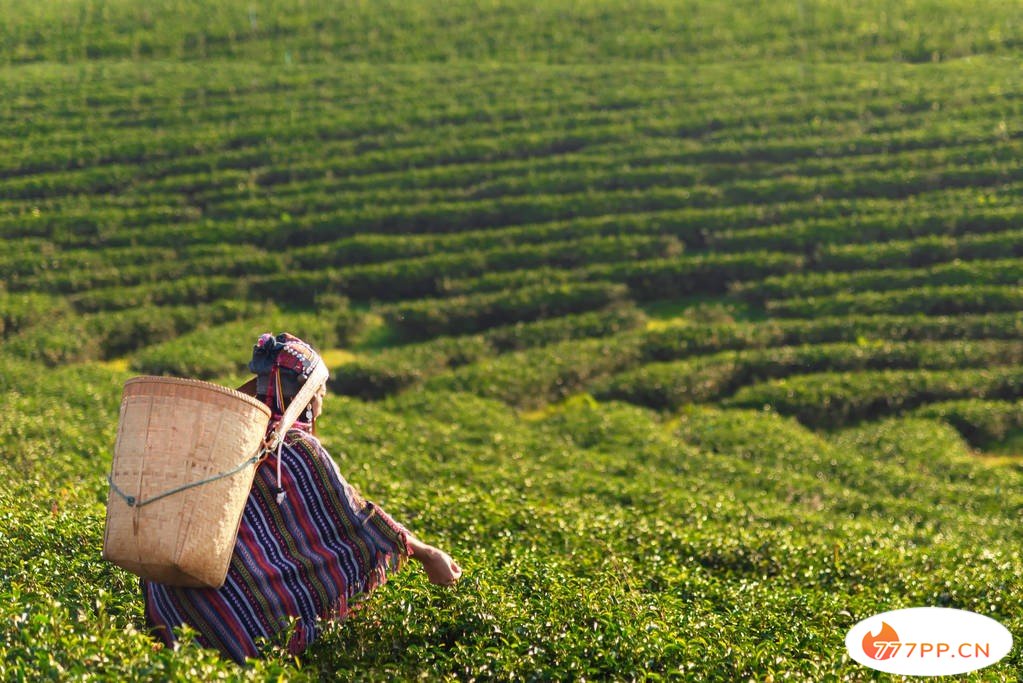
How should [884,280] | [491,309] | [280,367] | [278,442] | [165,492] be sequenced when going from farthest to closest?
1. [491,309]
2. [884,280]
3. [280,367]
4. [278,442]
5. [165,492]

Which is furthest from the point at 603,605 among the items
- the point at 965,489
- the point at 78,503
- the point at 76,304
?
the point at 76,304

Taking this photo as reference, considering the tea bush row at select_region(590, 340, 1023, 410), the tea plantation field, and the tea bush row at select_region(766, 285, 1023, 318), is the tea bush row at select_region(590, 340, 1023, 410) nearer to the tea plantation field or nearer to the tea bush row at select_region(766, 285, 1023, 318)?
the tea plantation field

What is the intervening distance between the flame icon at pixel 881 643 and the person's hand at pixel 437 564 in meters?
2.60

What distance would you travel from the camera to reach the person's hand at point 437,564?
5194mm

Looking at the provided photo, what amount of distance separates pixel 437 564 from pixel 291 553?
74 centimetres

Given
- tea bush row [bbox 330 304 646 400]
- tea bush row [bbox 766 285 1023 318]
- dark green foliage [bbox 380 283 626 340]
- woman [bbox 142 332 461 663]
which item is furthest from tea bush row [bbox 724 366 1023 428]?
woman [bbox 142 332 461 663]

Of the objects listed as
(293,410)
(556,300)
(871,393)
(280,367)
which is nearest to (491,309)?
(556,300)

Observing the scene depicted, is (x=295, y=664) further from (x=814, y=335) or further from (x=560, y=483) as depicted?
(x=814, y=335)

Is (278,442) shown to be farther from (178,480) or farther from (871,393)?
(871,393)

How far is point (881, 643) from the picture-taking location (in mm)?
6062

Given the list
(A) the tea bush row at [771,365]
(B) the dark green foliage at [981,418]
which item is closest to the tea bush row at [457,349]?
(A) the tea bush row at [771,365]

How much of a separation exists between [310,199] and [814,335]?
1468cm

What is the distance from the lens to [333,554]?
518 cm

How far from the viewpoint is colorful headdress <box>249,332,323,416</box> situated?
518 cm
